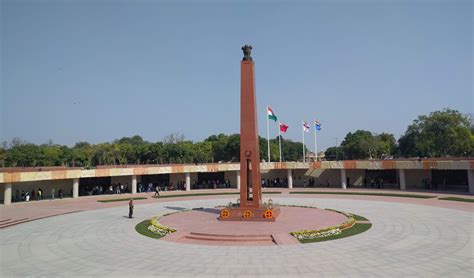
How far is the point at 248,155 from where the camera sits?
22.1 m

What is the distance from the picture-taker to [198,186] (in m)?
47.0

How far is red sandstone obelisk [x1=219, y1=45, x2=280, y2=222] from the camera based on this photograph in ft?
70.1

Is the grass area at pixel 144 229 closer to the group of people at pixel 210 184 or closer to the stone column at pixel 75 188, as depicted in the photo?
the stone column at pixel 75 188

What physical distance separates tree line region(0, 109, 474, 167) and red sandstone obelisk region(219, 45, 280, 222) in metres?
43.8

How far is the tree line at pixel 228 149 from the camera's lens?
177 feet

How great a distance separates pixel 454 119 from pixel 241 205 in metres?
46.3

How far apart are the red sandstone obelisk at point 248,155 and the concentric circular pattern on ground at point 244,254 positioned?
19.4 ft

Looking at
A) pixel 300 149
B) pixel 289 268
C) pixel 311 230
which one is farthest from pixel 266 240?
pixel 300 149

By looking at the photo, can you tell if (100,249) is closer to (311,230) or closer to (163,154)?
(311,230)

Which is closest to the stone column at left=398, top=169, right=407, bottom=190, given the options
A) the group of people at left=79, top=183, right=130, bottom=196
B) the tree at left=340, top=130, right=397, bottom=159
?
the group of people at left=79, top=183, right=130, bottom=196

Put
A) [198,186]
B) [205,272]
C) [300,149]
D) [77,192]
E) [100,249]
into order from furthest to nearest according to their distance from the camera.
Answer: [300,149] < [198,186] < [77,192] < [100,249] < [205,272]

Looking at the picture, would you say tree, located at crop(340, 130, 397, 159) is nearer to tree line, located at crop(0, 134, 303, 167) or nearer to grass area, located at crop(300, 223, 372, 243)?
tree line, located at crop(0, 134, 303, 167)

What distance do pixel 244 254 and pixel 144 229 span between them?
789 centimetres

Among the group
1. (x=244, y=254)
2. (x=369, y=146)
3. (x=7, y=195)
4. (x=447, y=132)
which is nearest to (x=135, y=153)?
(x=7, y=195)
